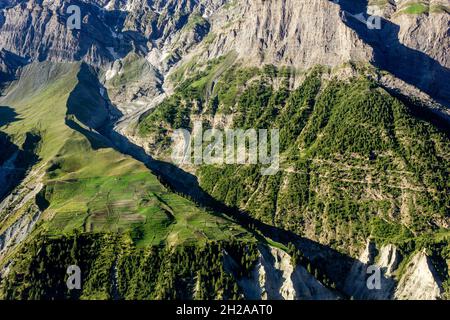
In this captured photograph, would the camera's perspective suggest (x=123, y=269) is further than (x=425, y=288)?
No

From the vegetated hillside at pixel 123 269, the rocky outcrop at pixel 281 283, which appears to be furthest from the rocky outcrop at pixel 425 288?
the vegetated hillside at pixel 123 269

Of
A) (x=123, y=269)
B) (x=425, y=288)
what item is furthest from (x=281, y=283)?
(x=425, y=288)

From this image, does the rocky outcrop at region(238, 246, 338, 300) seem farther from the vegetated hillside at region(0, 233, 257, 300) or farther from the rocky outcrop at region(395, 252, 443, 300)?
the rocky outcrop at region(395, 252, 443, 300)

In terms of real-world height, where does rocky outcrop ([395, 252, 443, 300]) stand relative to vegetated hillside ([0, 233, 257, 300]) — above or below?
below

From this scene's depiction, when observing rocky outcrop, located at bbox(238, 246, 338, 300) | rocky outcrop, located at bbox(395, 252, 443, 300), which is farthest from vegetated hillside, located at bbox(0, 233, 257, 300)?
rocky outcrop, located at bbox(395, 252, 443, 300)

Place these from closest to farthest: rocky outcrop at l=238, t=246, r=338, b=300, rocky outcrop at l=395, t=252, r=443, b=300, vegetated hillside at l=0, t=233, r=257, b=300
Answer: vegetated hillside at l=0, t=233, r=257, b=300
rocky outcrop at l=238, t=246, r=338, b=300
rocky outcrop at l=395, t=252, r=443, b=300

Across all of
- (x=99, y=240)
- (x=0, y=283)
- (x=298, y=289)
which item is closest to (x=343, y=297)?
(x=298, y=289)

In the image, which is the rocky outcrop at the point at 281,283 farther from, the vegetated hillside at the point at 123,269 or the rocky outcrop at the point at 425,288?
the rocky outcrop at the point at 425,288

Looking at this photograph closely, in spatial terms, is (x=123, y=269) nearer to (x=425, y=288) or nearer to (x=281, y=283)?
(x=281, y=283)
